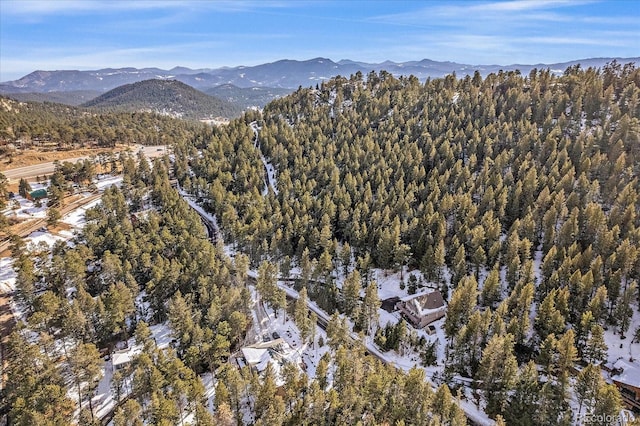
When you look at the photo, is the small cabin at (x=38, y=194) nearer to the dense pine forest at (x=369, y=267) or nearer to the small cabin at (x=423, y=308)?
the dense pine forest at (x=369, y=267)

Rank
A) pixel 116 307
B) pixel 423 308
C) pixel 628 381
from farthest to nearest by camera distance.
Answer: pixel 423 308 < pixel 116 307 < pixel 628 381

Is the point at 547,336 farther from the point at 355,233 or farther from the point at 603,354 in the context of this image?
the point at 355,233

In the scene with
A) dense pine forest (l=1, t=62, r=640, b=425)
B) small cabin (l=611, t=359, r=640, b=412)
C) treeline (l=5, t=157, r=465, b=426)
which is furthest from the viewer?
small cabin (l=611, t=359, r=640, b=412)

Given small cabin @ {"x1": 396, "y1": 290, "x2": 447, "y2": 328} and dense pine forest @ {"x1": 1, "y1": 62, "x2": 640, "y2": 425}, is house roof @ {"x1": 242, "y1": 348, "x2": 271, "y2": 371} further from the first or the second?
small cabin @ {"x1": 396, "y1": 290, "x2": 447, "y2": 328}

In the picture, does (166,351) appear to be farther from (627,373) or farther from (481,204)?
(481,204)

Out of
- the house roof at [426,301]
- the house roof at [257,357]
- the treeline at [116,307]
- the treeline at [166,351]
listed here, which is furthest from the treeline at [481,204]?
the house roof at [257,357]

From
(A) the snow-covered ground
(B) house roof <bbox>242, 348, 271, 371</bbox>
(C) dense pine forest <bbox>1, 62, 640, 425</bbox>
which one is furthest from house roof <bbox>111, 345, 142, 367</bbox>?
(A) the snow-covered ground

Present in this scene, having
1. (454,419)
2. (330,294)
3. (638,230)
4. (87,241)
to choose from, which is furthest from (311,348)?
(638,230)

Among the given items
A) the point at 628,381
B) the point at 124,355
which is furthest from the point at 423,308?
the point at 124,355
